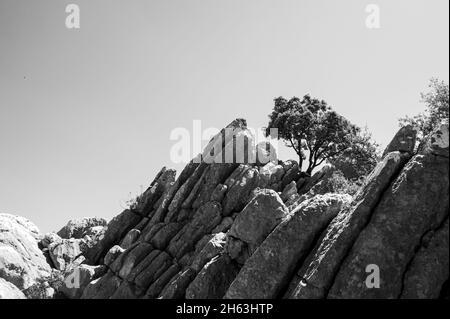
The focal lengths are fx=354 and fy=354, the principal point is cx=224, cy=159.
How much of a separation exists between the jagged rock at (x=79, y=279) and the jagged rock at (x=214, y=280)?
86.8 feet

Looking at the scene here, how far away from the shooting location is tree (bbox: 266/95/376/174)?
8788 cm

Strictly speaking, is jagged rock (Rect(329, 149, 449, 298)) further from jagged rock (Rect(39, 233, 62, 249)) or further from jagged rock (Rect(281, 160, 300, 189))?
jagged rock (Rect(39, 233, 62, 249))

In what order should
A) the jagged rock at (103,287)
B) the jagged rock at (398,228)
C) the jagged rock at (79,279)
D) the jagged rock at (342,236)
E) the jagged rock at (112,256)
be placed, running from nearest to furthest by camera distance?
the jagged rock at (398,228) < the jagged rock at (342,236) < the jagged rock at (103,287) < the jagged rock at (79,279) < the jagged rock at (112,256)

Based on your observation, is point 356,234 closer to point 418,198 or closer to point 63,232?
point 418,198

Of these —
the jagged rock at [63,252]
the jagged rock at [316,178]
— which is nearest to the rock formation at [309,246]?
the jagged rock at [63,252]

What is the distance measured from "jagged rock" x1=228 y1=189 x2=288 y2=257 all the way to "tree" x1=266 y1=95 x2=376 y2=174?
57.2 m

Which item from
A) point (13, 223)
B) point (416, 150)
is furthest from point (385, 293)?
point (13, 223)

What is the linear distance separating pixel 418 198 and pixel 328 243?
260 inches

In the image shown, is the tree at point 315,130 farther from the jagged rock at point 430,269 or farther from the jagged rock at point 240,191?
the jagged rock at point 430,269

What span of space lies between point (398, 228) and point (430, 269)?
292 cm

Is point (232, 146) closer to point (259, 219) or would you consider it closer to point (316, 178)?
point (316, 178)

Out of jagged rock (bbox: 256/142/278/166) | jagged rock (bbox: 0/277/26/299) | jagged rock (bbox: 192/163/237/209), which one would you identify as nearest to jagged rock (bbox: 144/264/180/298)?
jagged rock (bbox: 192/163/237/209)

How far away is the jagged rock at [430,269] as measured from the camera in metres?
21.2

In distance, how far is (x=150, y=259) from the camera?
48812 mm
